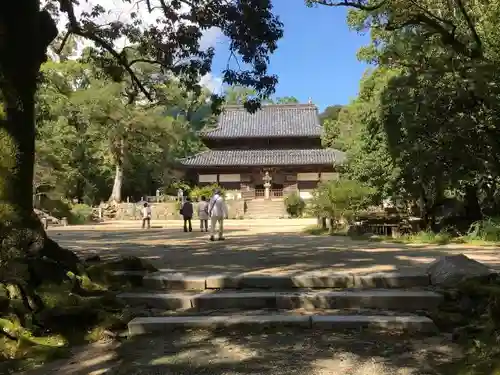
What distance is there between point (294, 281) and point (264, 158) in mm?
36666

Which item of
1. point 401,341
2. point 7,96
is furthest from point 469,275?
point 7,96

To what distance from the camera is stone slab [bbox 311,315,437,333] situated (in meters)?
5.12

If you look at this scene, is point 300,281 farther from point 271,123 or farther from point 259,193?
point 271,123

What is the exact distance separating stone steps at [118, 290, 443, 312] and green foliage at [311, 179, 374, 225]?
42.0 ft

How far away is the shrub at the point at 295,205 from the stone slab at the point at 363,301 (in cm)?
3210

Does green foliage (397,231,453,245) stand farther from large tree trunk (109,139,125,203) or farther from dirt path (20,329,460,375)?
large tree trunk (109,139,125,203)

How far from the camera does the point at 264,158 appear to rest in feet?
142

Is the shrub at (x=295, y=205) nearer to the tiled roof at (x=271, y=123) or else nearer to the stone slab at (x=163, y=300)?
A: the tiled roof at (x=271, y=123)

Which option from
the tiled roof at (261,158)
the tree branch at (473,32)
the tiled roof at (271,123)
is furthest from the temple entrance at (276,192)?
the tree branch at (473,32)

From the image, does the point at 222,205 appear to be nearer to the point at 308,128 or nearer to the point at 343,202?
the point at 343,202

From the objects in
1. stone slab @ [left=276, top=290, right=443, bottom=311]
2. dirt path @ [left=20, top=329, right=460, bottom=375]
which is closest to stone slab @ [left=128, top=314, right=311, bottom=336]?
dirt path @ [left=20, top=329, right=460, bottom=375]

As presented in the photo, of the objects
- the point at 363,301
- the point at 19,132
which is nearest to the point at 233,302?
the point at 363,301

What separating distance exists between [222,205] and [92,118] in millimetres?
28299

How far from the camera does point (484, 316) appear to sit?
16.8 ft
